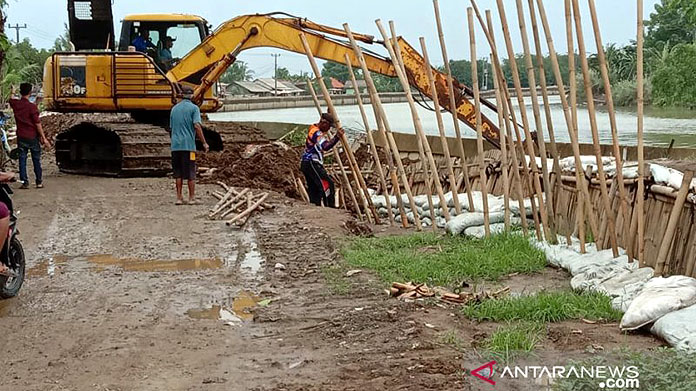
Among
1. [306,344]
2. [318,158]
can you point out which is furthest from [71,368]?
[318,158]

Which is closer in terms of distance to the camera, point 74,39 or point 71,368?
point 71,368

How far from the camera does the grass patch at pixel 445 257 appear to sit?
7672 mm

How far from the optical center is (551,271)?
25.8 ft

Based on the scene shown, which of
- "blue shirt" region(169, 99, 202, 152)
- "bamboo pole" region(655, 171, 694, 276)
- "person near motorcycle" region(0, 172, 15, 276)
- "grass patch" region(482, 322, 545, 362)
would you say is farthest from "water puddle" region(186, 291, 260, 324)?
"blue shirt" region(169, 99, 202, 152)

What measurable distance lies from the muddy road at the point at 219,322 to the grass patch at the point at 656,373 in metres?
0.37

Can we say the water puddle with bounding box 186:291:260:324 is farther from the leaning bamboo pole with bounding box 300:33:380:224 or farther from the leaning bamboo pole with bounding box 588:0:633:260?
the leaning bamboo pole with bounding box 300:33:380:224

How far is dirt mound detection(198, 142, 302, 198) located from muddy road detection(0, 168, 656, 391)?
174 inches

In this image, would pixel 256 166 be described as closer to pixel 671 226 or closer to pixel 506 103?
pixel 506 103

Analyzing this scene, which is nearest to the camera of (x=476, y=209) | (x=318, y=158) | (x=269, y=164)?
(x=476, y=209)

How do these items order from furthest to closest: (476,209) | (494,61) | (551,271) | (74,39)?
(74,39)
(476,209)
(494,61)
(551,271)

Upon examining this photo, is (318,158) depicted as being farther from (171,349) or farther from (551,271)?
(171,349)

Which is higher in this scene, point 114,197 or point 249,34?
point 249,34

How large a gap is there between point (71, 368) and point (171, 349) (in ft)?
2.17

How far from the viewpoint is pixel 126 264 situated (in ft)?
29.0
